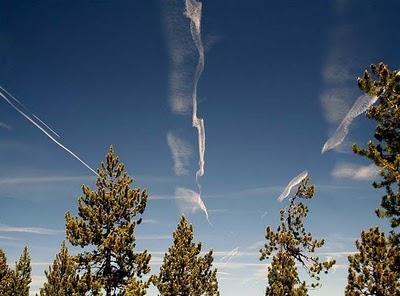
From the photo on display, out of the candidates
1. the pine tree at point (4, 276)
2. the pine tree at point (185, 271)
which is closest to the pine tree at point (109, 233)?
the pine tree at point (185, 271)

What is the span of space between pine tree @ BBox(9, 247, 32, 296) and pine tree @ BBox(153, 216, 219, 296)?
27.2 m

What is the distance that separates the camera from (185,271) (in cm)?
3666

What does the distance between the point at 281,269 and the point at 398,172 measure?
50.9 ft

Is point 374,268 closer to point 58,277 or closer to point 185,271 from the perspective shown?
point 185,271

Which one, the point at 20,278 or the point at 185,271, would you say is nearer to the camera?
the point at 185,271

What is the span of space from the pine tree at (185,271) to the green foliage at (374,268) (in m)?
13.4

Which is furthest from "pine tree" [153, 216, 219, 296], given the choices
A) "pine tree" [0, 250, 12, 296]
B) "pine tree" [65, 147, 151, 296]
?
"pine tree" [0, 250, 12, 296]

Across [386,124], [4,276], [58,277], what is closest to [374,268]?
[386,124]

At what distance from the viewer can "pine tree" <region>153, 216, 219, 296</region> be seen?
118ft

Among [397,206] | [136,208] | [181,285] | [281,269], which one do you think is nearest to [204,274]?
[181,285]

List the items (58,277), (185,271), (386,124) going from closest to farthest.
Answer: (386,124), (185,271), (58,277)

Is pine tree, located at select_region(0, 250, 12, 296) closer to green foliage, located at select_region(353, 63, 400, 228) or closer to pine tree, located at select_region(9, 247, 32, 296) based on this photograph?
pine tree, located at select_region(9, 247, 32, 296)

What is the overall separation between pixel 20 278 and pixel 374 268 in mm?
45327

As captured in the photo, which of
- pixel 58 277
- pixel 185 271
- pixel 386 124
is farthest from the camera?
pixel 58 277
